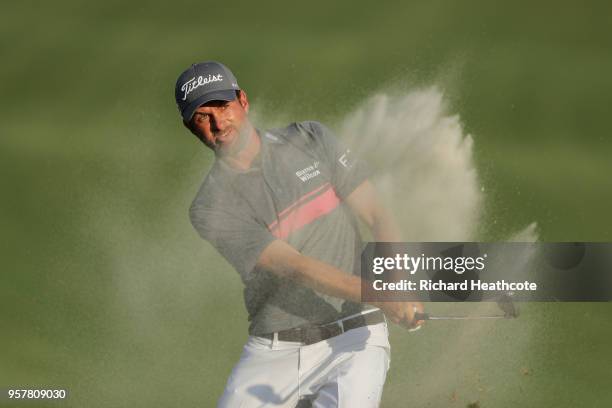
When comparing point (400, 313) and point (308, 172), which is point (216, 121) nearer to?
point (308, 172)

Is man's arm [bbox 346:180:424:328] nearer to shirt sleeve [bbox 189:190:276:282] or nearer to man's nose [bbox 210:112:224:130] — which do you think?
shirt sleeve [bbox 189:190:276:282]

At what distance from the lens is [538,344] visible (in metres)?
4.02

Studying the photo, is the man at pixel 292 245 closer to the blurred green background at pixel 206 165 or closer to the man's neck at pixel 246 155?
the man's neck at pixel 246 155

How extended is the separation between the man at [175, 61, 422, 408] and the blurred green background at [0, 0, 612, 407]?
68cm

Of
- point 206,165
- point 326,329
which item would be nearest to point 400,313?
point 326,329

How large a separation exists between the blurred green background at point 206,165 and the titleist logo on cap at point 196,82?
81 cm

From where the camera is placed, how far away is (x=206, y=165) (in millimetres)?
4145

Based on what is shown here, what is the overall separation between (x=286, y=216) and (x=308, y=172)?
181mm

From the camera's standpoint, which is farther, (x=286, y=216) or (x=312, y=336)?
(x=286, y=216)

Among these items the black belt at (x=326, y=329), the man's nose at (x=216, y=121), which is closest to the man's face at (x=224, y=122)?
the man's nose at (x=216, y=121)

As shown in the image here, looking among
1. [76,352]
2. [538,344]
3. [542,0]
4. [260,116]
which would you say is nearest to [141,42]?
[260,116]

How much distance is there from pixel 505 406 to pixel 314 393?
1176 mm

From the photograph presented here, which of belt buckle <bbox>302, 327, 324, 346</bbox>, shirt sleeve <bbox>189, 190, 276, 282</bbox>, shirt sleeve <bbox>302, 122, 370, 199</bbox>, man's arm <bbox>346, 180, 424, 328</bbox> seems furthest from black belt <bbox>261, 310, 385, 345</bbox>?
shirt sleeve <bbox>302, 122, 370, 199</bbox>

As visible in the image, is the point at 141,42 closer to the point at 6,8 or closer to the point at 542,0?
the point at 6,8
